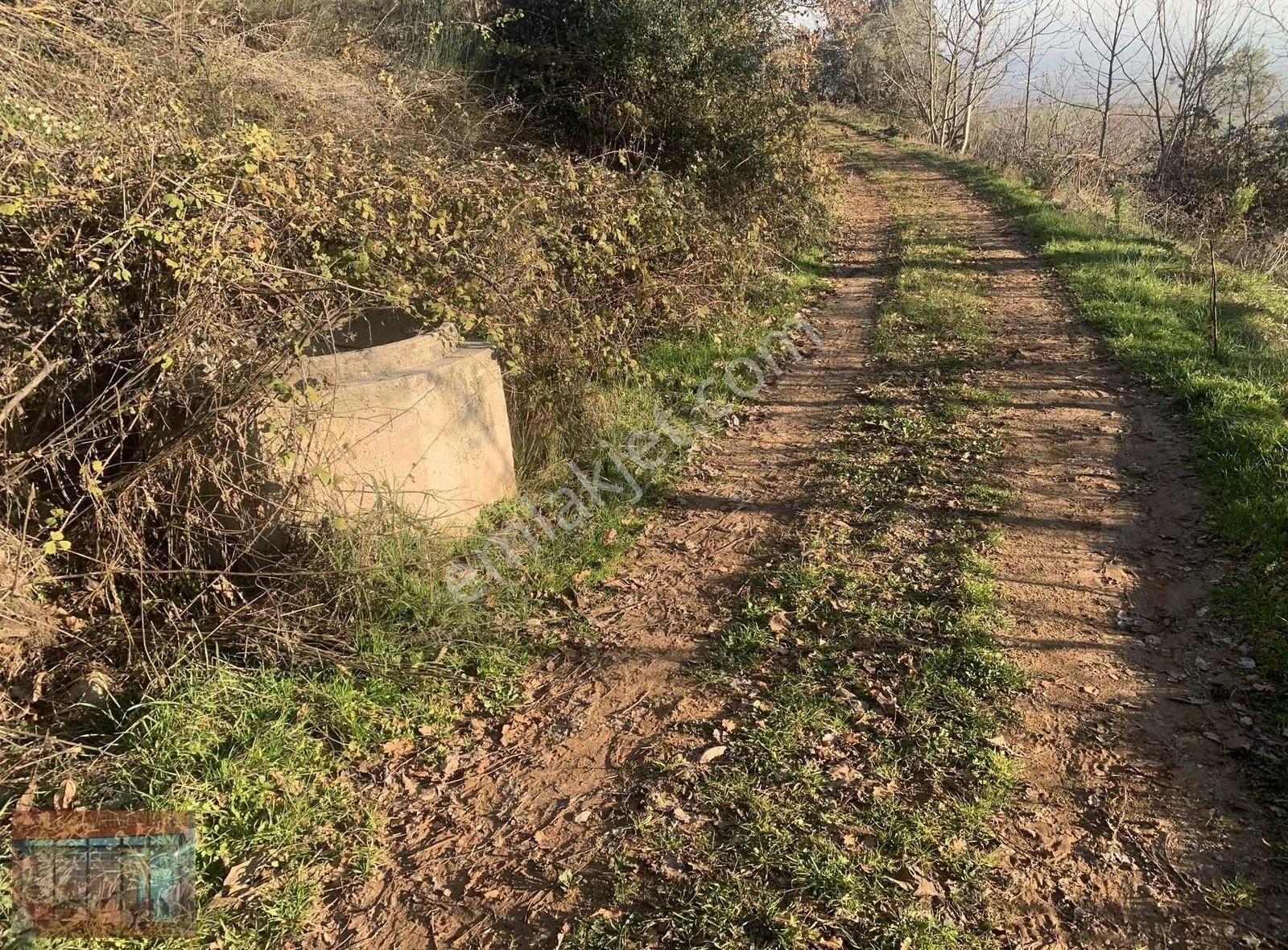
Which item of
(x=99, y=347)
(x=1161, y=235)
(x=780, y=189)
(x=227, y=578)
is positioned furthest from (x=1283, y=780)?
(x=1161, y=235)

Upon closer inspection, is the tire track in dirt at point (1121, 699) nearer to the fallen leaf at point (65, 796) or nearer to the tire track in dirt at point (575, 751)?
the tire track in dirt at point (575, 751)

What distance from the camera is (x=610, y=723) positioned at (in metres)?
3.42

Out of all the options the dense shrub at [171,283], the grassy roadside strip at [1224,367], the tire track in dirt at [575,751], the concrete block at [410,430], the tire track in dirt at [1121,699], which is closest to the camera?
the tire track in dirt at [1121,699]

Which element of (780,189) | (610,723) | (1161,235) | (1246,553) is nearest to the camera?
(610,723)

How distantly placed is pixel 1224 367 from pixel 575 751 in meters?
5.88

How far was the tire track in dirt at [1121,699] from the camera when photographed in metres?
2.51

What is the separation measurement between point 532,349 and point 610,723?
3.19 m

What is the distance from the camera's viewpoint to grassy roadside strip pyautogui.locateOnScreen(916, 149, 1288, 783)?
378cm

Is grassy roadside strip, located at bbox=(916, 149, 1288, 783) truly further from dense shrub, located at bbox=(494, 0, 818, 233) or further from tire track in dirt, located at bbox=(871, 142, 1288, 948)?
dense shrub, located at bbox=(494, 0, 818, 233)

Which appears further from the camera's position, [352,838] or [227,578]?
[227,578]

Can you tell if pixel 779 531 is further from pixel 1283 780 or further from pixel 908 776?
pixel 1283 780

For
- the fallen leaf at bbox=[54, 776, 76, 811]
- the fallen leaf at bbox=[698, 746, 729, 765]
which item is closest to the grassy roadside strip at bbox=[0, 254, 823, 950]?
the fallen leaf at bbox=[54, 776, 76, 811]

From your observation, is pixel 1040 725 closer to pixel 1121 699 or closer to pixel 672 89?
pixel 1121 699

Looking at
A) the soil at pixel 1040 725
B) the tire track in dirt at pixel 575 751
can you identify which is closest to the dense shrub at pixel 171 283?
the tire track in dirt at pixel 575 751
